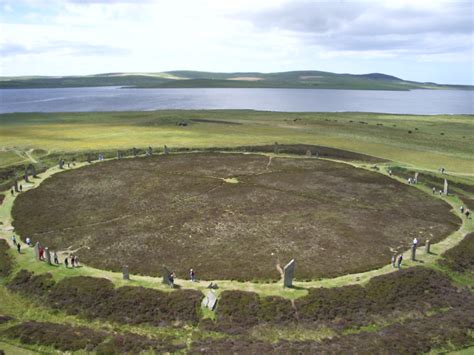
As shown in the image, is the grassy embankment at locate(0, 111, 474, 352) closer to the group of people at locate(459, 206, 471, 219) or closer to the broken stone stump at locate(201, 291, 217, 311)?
the group of people at locate(459, 206, 471, 219)

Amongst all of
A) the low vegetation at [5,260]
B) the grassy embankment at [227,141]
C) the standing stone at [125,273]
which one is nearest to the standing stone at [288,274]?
the grassy embankment at [227,141]

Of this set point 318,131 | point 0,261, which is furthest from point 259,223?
point 318,131

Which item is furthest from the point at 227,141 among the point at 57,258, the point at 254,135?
the point at 57,258

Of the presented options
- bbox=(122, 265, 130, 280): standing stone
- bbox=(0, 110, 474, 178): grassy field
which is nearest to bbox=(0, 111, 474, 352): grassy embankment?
bbox=(0, 110, 474, 178): grassy field

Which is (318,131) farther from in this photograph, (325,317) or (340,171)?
(325,317)

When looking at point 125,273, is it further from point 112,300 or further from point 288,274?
point 288,274

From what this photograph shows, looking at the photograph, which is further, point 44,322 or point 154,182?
point 154,182

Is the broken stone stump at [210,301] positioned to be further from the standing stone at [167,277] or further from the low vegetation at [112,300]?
the standing stone at [167,277]
